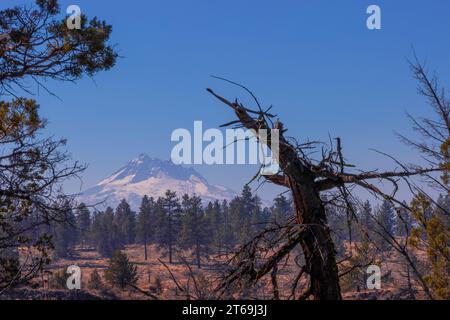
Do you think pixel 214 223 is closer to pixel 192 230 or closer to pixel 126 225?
pixel 192 230

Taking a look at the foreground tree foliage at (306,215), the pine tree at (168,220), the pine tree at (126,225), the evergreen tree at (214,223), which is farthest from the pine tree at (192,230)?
the foreground tree foliage at (306,215)

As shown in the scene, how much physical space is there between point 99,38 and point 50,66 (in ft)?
3.65

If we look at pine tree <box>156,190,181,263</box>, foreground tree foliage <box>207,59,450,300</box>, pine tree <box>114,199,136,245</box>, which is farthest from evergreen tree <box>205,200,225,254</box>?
foreground tree foliage <box>207,59,450,300</box>

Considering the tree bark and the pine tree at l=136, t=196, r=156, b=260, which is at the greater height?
the pine tree at l=136, t=196, r=156, b=260

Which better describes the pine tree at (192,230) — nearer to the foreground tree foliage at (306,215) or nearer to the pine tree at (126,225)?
the pine tree at (126,225)

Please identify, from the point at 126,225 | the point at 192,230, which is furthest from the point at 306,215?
the point at 126,225

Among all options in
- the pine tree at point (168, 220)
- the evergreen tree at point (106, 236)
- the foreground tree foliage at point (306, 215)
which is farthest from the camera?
the evergreen tree at point (106, 236)

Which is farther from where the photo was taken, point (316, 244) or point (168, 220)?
point (168, 220)

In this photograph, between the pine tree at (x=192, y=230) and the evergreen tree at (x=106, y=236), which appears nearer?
the pine tree at (x=192, y=230)

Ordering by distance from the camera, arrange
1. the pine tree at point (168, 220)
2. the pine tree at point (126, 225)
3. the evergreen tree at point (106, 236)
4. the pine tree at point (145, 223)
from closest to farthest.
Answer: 1. the pine tree at point (168, 220)
2. the evergreen tree at point (106, 236)
3. the pine tree at point (145, 223)
4. the pine tree at point (126, 225)

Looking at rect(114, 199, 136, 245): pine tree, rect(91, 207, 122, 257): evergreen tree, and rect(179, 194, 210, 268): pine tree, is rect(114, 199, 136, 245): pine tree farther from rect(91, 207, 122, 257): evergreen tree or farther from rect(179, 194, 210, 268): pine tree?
rect(179, 194, 210, 268): pine tree

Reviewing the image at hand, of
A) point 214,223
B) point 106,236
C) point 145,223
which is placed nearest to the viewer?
point 214,223

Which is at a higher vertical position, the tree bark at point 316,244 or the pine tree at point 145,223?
the pine tree at point 145,223
